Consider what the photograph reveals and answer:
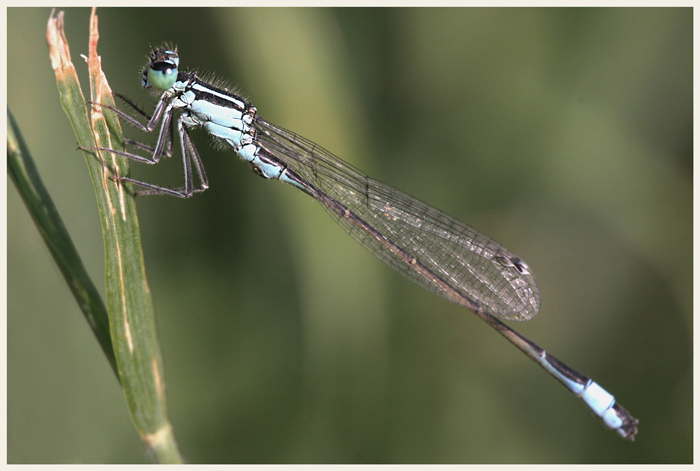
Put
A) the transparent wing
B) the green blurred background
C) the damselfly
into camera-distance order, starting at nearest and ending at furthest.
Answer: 1. the green blurred background
2. the damselfly
3. the transparent wing

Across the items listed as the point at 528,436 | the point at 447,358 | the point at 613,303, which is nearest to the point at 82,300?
the point at 447,358

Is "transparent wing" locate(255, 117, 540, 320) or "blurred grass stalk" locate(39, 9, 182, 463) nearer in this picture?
"blurred grass stalk" locate(39, 9, 182, 463)

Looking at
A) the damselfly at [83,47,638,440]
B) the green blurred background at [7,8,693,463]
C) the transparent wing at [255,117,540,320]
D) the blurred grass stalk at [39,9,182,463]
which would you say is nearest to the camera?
the blurred grass stalk at [39,9,182,463]

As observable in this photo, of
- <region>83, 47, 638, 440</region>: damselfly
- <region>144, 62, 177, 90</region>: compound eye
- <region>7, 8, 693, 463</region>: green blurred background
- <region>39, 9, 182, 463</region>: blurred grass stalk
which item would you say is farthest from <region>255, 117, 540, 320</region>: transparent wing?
<region>39, 9, 182, 463</region>: blurred grass stalk

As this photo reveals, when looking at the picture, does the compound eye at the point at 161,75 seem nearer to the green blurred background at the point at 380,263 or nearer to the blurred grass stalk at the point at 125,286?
the green blurred background at the point at 380,263

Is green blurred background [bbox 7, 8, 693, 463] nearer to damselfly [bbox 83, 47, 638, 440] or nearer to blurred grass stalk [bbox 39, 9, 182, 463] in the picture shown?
damselfly [bbox 83, 47, 638, 440]

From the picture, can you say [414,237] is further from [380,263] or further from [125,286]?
[125,286]
